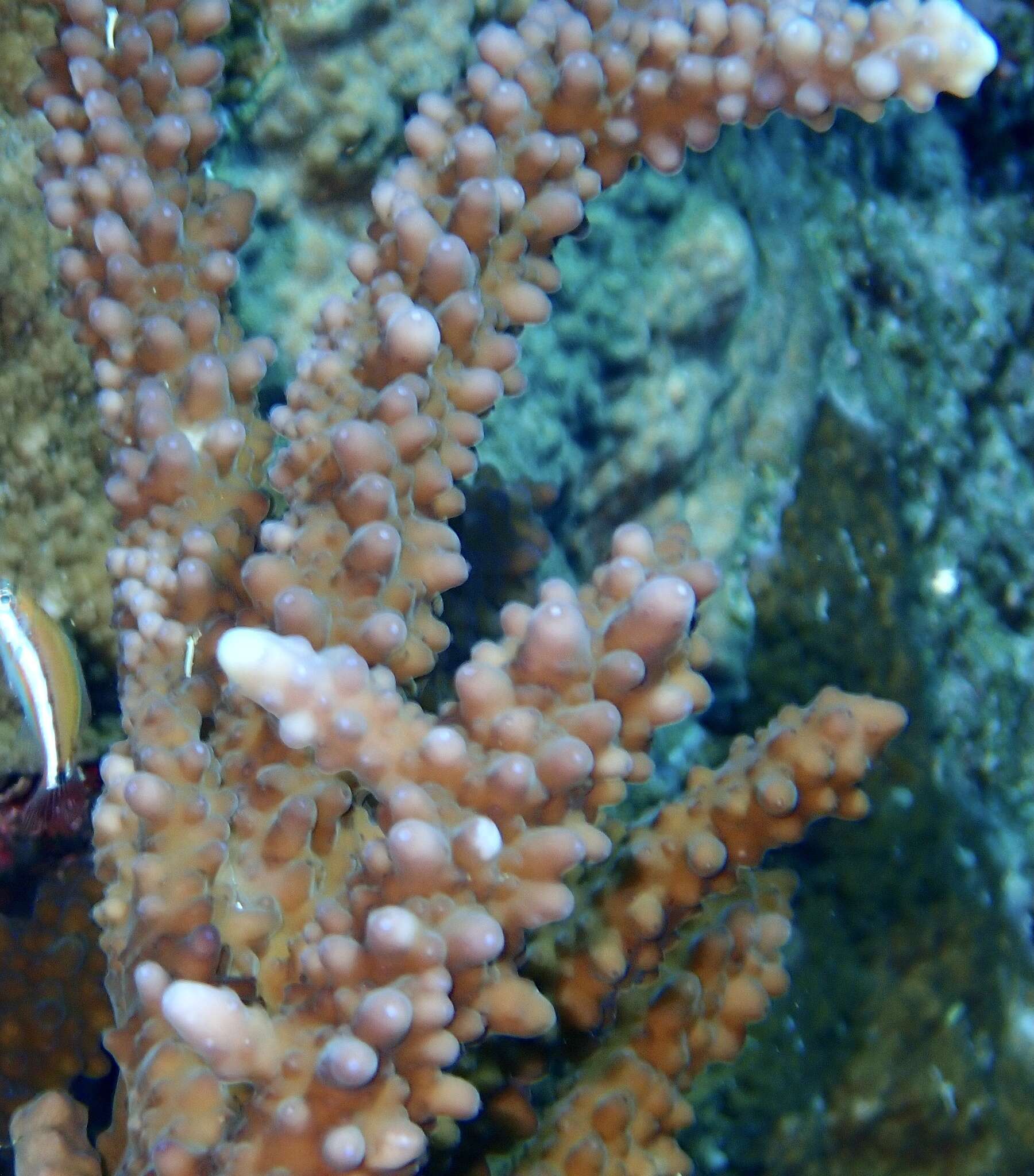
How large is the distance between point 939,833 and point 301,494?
2.53m

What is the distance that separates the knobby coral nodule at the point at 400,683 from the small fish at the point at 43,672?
174 mm

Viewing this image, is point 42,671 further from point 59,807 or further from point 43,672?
point 59,807

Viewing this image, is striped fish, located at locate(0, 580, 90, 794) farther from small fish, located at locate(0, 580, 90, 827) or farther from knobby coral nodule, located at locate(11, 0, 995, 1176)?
knobby coral nodule, located at locate(11, 0, 995, 1176)

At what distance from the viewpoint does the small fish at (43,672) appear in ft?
6.44

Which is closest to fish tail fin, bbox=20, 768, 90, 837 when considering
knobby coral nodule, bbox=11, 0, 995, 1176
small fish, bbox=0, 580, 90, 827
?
→ small fish, bbox=0, 580, 90, 827

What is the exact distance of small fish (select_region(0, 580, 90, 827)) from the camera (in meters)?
1.96

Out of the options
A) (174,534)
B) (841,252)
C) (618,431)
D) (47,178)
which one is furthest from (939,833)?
(47,178)

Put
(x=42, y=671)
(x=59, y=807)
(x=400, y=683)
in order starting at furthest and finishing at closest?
(x=59, y=807)
(x=42, y=671)
(x=400, y=683)

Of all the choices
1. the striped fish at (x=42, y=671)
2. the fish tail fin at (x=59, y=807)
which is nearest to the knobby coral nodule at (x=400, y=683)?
the striped fish at (x=42, y=671)

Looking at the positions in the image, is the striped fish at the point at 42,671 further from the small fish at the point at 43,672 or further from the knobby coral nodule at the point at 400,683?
the knobby coral nodule at the point at 400,683

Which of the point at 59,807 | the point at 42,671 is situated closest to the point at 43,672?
the point at 42,671

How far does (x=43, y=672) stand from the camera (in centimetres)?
197

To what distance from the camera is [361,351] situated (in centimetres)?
187

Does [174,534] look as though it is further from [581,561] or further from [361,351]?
[581,561]
